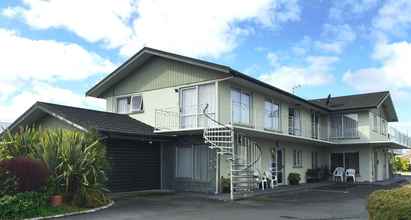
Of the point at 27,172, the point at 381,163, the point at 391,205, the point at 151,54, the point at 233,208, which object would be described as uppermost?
the point at 151,54

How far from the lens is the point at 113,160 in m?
19.0

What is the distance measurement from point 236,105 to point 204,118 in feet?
5.97

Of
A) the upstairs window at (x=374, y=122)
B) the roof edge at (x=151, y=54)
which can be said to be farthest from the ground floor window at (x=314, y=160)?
the roof edge at (x=151, y=54)

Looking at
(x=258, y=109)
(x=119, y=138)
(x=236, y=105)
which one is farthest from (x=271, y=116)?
(x=119, y=138)

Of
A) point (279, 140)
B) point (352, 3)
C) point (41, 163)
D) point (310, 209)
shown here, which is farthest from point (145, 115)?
point (352, 3)

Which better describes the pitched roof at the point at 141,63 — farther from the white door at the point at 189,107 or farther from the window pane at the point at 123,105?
the white door at the point at 189,107

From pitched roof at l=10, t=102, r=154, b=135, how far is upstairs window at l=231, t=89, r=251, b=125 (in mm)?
4044

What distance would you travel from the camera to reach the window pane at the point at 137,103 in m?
23.4

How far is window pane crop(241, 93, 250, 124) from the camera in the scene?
21.7 meters

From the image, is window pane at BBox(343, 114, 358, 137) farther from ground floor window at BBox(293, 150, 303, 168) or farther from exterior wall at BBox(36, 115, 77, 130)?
exterior wall at BBox(36, 115, 77, 130)

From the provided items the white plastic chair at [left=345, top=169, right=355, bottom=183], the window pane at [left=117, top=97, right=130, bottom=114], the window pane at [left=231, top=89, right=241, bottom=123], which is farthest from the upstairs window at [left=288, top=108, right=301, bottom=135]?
the window pane at [left=117, top=97, right=130, bottom=114]

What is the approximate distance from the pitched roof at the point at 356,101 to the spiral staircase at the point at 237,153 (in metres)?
10.7

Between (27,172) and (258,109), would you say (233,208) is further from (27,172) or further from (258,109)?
(258,109)

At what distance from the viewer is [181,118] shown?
2144 centimetres
